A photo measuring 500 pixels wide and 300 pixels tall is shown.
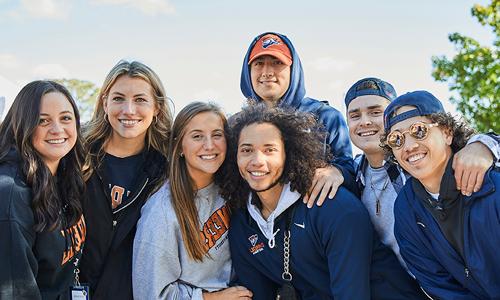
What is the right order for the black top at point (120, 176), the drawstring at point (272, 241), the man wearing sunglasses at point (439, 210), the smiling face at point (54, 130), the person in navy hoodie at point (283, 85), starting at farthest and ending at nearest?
the person in navy hoodie at point (283, 85) → the black top at point (120, 176) → the drawstring at point (272, 241) → the smiling face at point (54, 130) → the man wearing sunglasses at point (439, 210)

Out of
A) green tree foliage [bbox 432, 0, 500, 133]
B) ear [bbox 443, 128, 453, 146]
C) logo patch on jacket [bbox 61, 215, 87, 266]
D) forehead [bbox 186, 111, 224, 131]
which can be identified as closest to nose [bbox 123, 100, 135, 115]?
forehead [bbox 186, 111, 224, 131]

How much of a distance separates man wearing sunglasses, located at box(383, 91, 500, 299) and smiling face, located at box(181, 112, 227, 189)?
1356 mm

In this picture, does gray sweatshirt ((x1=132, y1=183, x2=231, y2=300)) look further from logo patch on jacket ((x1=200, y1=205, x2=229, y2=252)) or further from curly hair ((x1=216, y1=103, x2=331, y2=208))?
curly hair ((x1=216, y1=103, x2=331, y2=208))

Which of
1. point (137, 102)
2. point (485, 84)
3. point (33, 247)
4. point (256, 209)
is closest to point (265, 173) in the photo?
point (256, 209)

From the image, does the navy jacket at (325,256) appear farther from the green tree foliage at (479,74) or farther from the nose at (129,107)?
the green tree foliage at (479,74)

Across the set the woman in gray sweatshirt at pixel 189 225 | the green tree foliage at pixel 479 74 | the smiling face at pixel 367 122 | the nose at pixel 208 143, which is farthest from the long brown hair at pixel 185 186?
the green tree foliage at pixel 479 74

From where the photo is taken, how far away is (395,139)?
12.3ft

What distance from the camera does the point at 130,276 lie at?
4457 millimetres

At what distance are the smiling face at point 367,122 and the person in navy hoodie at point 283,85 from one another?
353 millimetres

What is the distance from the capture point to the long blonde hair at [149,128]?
15.3ft

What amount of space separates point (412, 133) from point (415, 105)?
22 cm

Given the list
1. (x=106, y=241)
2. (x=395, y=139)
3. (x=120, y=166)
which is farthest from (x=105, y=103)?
(x=395, y=139)

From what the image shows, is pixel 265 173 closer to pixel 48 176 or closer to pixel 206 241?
pixel 206 241

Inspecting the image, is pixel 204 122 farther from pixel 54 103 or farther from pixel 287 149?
pixel 54 103
